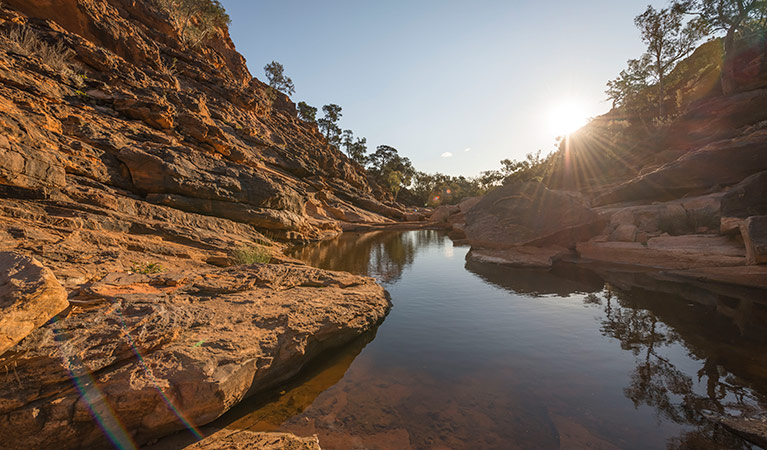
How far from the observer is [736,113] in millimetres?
20922

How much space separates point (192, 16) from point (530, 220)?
5261cm

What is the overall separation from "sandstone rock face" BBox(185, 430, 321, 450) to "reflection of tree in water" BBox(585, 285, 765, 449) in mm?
4265

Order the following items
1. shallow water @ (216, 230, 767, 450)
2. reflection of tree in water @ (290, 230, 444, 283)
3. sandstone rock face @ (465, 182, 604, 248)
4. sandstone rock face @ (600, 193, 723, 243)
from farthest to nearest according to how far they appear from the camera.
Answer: sandstone rock face @ (465, 182, 604, 248) → sandstone rock face @ (600, 193, 723, 243) → reflection of tree in water @ (290, 230, 444, 283) → shallow water @ (216, 230, 767, 450)

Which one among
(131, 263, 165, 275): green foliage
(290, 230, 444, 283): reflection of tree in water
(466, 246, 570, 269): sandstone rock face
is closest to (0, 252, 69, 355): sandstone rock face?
(131, 263, 165, 275): green foliage

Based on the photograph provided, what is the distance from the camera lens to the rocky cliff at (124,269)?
265 centimetres

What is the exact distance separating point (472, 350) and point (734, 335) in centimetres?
580

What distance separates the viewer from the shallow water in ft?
11.1

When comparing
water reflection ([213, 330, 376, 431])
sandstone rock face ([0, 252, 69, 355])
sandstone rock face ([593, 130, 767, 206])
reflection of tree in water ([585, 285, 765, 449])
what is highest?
sandstone rock face ([593, 130, 767, 206])

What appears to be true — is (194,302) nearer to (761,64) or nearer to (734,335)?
(734,335)

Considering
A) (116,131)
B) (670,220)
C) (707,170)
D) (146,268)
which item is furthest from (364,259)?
(707,170)

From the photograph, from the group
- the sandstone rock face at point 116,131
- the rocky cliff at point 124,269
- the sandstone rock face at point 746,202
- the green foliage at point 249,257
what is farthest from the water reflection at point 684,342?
the sandstone rock face at point 116,131

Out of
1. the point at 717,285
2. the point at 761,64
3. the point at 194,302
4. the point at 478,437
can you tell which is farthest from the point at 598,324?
the point at 761,64

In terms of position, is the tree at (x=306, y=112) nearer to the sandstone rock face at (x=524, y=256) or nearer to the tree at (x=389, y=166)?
the tree at (x=389, y=166)

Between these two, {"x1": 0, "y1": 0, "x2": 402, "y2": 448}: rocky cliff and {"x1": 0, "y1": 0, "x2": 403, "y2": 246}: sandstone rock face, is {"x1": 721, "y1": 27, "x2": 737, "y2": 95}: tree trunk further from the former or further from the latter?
{"x1": 0, "y1": 0, "x2": 403, "y2": 246}: sandstone rock face
